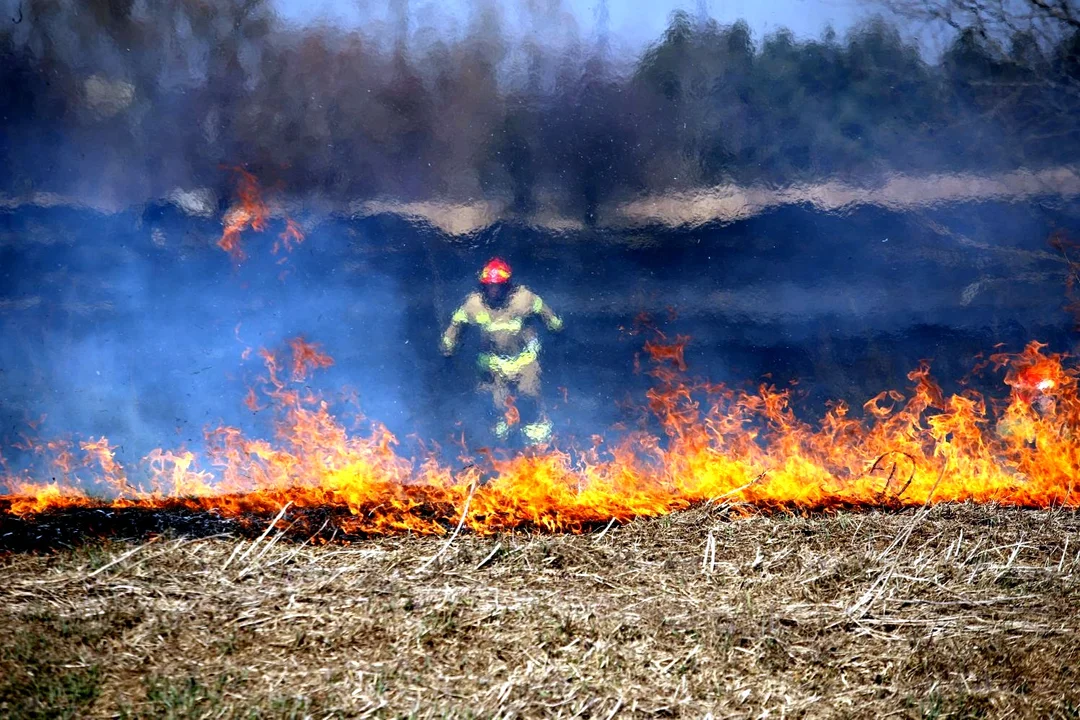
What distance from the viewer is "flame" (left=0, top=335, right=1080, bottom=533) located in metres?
5.51

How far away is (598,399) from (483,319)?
2.52 m

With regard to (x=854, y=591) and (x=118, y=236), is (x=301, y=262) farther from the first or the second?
(x=854, y=591)

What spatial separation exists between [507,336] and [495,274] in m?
0.63

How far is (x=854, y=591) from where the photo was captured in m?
4.42

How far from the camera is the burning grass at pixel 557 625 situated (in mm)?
3467

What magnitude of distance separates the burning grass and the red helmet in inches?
125

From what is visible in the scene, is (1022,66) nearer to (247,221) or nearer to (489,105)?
(489,105)

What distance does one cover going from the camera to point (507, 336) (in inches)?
315

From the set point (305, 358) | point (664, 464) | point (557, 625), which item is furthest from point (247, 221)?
point (557, 625)

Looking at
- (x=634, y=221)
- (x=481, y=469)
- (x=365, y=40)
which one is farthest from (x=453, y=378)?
(x=365, y=40)

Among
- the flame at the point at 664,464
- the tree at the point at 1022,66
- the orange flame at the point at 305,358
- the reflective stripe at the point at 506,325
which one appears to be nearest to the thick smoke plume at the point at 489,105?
the tree at the point at 1022,66

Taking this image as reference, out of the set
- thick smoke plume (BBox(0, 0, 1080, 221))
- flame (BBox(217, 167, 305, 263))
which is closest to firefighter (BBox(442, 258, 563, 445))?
thick smoke plume (BBox(0, 0, 1080, 221))

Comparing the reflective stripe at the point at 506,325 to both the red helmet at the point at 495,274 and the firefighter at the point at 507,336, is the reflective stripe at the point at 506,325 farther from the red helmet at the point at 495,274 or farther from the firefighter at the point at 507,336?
the red helmet at the point at 495,274

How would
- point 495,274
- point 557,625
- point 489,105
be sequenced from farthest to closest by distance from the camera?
point 489,105
point 495,274
point 557,625
